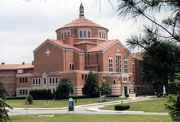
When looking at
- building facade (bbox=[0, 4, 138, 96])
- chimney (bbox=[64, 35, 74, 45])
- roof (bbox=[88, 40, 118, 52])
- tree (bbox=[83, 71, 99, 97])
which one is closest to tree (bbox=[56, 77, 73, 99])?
building facade (bbox=[0, 4, 138, 96])

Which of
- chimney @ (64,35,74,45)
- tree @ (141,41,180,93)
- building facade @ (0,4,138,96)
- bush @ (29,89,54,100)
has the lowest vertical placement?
bush @ (29,89,54,100)

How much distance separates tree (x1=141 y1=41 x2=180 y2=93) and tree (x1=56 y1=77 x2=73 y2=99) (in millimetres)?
52796

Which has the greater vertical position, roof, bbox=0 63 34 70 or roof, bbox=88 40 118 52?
roof, bbox=88 40 118 52

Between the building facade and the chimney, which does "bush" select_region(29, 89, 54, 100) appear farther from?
the chimney

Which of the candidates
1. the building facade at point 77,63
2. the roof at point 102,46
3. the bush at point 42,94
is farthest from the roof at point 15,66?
the roof at point 102,46

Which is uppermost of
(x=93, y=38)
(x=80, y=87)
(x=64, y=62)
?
(x=93, y=38)

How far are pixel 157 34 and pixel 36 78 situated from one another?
2479 inches

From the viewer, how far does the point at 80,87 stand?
2500 inches

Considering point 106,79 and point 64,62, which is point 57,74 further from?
point 106,79

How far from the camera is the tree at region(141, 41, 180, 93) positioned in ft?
24.1

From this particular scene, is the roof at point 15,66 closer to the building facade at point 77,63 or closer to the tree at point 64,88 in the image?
the building facade at point 77,63

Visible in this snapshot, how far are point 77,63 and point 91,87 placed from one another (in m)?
8.20

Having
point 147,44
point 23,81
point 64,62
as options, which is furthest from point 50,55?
point 147,44

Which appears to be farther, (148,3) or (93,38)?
(93,38)
